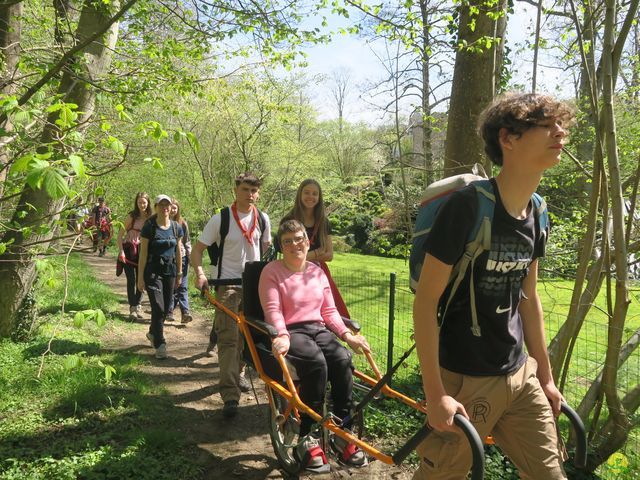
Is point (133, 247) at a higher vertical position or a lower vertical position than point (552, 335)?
higher

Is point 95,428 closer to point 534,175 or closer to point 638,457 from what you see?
point 534,175

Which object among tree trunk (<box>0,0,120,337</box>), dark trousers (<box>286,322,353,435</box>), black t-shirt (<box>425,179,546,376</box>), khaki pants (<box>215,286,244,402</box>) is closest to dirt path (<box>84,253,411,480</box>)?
khaki pants (<box>215,286,244,402</box>)

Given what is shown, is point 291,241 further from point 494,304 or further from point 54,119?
point 54,119

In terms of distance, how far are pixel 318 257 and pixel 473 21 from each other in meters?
2.57

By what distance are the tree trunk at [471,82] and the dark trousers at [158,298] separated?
3790 mm

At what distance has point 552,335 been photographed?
8.82m

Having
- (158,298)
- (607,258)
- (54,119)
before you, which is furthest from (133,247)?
(607,258)

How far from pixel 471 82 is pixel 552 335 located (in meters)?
5.81

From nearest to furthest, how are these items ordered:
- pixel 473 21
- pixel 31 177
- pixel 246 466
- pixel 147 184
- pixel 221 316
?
pixel 31 177, pixel 246 466, pixel 473 21, pixel 221 316, pixel 147 184

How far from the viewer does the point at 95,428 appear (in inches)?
164

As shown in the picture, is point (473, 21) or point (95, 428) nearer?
point (95, 428)

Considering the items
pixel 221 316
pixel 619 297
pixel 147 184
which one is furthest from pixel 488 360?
pixel 147 184

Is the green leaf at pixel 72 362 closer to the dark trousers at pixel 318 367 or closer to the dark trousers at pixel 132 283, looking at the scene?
the dark trousers at pixel 318 367

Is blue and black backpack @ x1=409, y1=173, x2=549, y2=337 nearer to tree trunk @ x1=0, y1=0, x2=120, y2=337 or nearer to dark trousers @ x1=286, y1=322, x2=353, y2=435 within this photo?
dark trousers @ x1=286, y1=322, x2=353, y2=435
